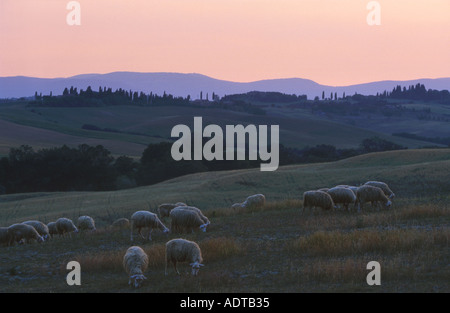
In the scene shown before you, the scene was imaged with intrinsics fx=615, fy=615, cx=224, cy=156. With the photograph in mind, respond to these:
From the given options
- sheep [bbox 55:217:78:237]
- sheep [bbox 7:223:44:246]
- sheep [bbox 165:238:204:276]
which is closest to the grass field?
sheep [bbox 165:238:204:276]

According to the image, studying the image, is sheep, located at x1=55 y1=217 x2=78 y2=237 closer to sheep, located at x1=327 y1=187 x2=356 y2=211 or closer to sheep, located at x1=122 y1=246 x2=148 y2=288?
sheep, located at x1=327 y1=187 x2=356 y2=211

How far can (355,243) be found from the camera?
18.2 m

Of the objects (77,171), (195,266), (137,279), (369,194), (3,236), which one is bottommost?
(77,171)

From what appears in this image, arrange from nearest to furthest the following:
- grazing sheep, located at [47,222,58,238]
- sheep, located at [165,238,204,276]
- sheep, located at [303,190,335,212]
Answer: sheep, located at [165,238,204,276] < sheep, located at [303,190,335,212] < grazing sheep, located at [47,222,58,238]

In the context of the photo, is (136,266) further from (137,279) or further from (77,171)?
(77,171)

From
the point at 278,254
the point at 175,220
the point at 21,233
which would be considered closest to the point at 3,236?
the point at 21,233

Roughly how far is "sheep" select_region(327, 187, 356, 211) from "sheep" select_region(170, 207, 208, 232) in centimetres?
654

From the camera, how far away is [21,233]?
2534cm

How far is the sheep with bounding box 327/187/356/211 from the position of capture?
2709 centimetres

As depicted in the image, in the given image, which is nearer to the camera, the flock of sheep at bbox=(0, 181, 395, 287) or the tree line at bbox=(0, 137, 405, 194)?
the flock of sheep at bbox=(0, 181, 395, 287)

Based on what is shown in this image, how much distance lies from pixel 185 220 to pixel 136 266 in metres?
7.83

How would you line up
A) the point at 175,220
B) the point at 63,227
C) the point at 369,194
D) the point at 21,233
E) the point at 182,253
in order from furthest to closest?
the point at 63,227, the point at 369,194, the point at 21,233, the point at 175,220, the point at 182,253
